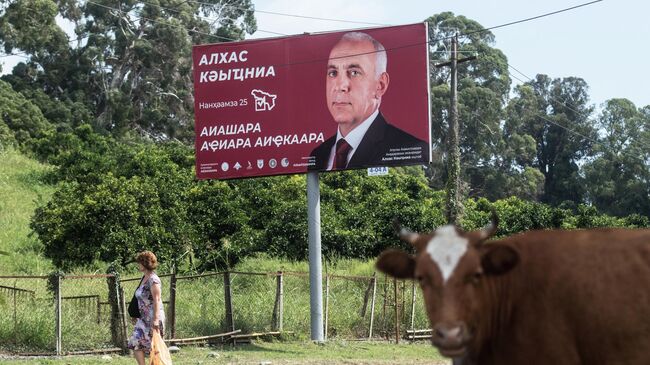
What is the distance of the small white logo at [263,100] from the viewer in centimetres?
2194

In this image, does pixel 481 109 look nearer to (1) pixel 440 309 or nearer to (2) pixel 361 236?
(2) pixel 361 236

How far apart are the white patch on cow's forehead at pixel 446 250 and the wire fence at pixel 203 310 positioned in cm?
989

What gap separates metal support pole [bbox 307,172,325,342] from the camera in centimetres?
2134

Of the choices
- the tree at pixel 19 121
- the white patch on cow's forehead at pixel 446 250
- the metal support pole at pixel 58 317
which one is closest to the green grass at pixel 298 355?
the metal support pole at pixel 58 317

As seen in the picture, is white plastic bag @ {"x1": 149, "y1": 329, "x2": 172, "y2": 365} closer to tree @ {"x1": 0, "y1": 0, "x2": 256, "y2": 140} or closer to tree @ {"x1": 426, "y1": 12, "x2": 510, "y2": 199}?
tree @ {"x1": 0, "y1": 0, "x2": 256, "y2": 140}

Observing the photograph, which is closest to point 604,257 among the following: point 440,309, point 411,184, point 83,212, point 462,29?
point 440,309

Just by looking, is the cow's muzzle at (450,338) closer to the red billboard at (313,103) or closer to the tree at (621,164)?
the red billboard at (313,103)

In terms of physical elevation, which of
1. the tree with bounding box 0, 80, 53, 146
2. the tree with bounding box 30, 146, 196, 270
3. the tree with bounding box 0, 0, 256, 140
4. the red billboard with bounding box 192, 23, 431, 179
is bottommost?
the tree with bounding box 30, 146, 196, 270

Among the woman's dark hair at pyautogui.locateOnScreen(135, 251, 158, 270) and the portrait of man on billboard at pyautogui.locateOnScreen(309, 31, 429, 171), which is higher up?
the portrait of man on billboard at pyautogui.locateOnScreen(309, 31, 429, 171)

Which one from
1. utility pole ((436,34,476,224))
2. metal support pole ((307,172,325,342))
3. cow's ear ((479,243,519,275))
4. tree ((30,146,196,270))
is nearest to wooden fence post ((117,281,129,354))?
metal support pole ((307,172,325,342))

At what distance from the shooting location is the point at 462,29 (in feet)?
263

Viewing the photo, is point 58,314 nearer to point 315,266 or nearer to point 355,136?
point 315,266

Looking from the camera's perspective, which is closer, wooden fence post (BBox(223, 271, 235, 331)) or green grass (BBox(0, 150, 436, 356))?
green grass (BBox(0, 150, 436, 356))

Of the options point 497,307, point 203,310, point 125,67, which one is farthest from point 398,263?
point 125,67
